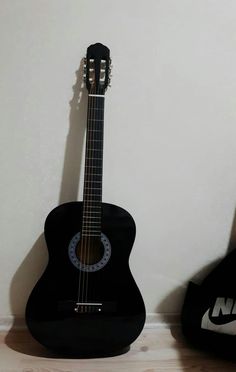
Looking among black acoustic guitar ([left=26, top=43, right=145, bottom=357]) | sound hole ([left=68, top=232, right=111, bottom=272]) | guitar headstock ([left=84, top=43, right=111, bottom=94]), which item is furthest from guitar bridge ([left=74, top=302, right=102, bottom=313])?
guitar headstock ([left=84, top=43, right=111, bottom=94])

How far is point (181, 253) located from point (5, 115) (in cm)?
83

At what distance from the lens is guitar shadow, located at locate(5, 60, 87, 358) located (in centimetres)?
136

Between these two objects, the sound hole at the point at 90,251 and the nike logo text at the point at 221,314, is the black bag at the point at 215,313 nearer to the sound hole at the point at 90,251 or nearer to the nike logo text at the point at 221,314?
the nike logo text at the point at 221,314

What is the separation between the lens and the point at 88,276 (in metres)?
1.33

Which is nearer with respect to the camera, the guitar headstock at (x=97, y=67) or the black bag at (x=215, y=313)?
the guitar headstock at (x=97, y=67)

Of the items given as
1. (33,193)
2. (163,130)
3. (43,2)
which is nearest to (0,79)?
(43,2)

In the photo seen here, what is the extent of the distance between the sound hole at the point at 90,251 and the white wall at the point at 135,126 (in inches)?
7.3

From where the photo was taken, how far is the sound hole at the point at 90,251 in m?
1.33

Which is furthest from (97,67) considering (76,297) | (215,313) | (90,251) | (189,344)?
(189,344)

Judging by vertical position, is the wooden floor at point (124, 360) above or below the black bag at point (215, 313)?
below

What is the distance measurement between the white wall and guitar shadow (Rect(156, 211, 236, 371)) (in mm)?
47

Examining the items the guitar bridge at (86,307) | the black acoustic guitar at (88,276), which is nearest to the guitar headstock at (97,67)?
the black acoustic guitar at (88,276)

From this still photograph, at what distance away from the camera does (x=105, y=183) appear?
143 cm

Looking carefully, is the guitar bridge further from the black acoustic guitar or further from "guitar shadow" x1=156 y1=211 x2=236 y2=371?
"guitar shadow" x1=156 y1=211 x2=236 y2=371
